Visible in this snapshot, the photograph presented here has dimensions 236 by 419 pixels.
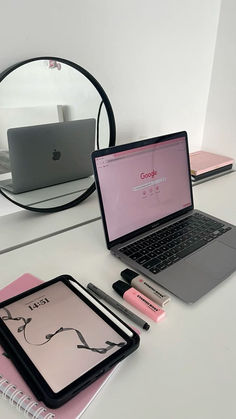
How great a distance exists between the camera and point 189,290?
0.60 meters

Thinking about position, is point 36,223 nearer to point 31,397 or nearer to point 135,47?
point 31,397

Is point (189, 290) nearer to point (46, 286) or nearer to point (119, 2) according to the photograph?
point (46, 286)

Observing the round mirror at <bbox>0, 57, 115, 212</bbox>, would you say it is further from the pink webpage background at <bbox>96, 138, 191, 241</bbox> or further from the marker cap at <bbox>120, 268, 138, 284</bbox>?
the marker cap at <bbox>120, 268, 138, 284</bbox>

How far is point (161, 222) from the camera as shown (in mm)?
820

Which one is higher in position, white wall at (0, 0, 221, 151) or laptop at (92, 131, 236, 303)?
white wall at (0, 0, 221, 151)

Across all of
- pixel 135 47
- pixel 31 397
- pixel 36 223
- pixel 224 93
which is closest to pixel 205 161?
pixel 224 93

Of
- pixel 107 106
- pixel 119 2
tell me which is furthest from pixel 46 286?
pixel 119 2

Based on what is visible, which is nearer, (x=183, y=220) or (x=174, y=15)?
(x=183, y=220)

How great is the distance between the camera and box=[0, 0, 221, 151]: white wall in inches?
29.5

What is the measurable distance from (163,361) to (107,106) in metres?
0.71

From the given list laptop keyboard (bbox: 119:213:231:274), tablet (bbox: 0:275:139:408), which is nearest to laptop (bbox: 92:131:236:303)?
laptop keyboard (bbox: 119:213:231:274)

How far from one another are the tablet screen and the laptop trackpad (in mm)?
263

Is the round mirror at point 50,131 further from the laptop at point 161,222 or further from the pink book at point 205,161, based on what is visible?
the pink book at point 205,161

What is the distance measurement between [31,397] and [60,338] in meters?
0.09
